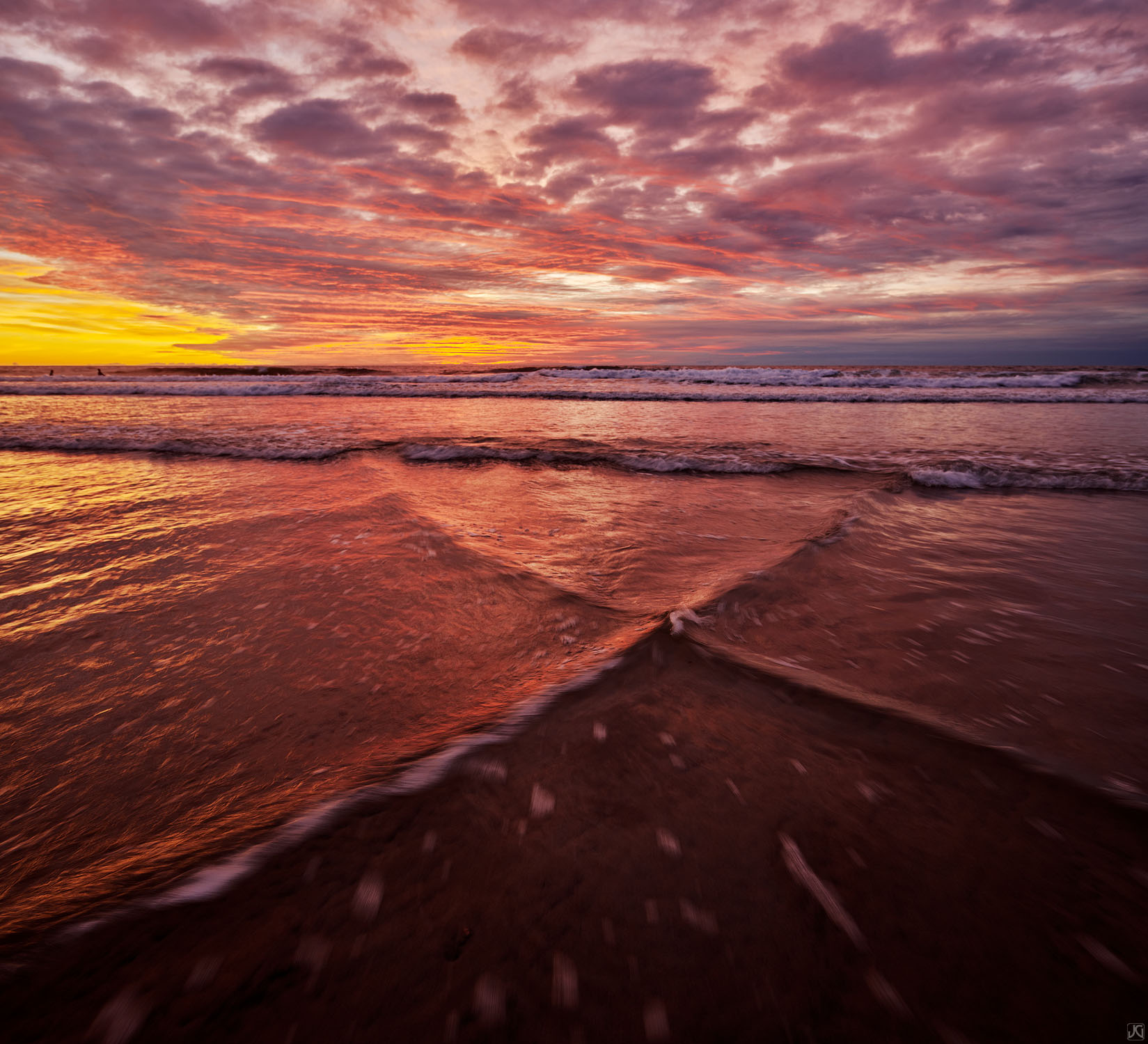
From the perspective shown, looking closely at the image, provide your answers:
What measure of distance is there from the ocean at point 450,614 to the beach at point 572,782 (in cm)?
2

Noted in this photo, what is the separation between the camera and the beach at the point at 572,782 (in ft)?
3.47

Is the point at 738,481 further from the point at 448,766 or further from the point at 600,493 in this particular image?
the point at 448,766

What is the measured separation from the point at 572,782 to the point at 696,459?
618cm

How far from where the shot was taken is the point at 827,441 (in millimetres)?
9000

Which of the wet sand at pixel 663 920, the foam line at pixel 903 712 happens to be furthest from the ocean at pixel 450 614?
the wet sand at pixel 663 920

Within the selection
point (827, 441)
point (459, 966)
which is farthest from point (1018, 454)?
point (459, 966)

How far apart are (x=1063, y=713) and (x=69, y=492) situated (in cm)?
803

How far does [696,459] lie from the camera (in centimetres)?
725

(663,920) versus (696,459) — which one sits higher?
(663,920)

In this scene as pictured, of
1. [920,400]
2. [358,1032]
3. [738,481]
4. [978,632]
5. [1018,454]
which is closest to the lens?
[358,1032]

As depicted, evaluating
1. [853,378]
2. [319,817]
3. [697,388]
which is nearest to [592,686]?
[319,817]

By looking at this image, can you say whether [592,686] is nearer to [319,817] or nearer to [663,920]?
[663,920]

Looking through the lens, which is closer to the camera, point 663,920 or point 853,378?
point 663,920

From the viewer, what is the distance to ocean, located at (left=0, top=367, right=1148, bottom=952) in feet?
5.27
